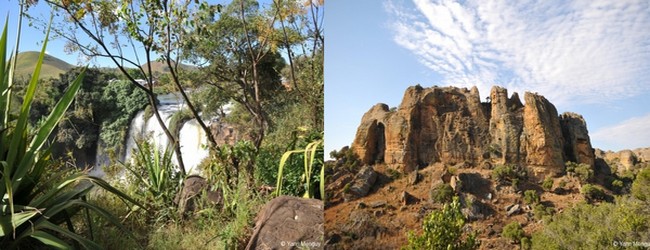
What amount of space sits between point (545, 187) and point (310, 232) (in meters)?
1.56

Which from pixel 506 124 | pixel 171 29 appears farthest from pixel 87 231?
pixel 506 124

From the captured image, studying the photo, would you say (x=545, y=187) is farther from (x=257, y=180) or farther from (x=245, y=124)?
(x=245, y=124)

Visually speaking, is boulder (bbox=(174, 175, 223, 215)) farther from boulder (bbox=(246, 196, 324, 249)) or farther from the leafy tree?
boulder (bbox=(246, 196, 324, 249))

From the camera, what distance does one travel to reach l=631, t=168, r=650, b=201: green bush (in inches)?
123

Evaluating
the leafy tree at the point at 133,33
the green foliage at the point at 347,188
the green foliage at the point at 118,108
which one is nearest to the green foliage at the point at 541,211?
the green foliage at the point at 347,188

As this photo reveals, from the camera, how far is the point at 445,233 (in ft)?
12.5

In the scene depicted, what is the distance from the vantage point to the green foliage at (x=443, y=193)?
12.9ft

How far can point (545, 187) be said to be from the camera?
11.7ft

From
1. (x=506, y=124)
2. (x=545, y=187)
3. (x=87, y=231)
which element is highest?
(x=506, y=124)

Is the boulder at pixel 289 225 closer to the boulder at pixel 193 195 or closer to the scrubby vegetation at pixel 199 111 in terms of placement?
the scrubby vegetation at pixel 199 111

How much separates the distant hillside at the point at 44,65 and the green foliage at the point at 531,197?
503 cm

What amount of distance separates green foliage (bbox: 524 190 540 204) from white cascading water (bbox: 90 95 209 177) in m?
3.35

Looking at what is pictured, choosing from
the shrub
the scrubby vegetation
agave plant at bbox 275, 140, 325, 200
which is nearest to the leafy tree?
the scrubby vegetation

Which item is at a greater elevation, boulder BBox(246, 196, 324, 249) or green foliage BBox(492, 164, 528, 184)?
green foliage BBox(492, 164, 528, 184)
